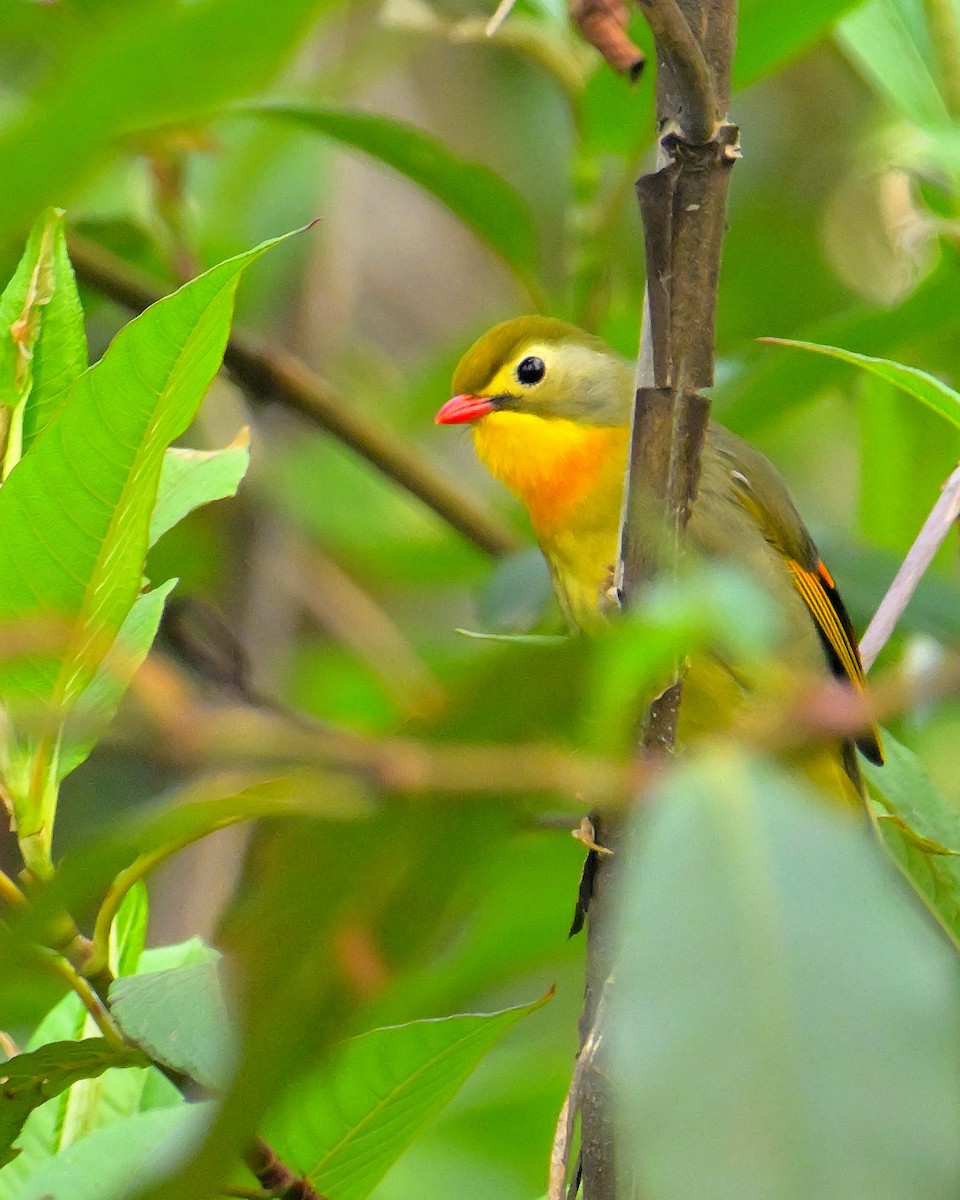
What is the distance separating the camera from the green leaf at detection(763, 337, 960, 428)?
3.08 ft

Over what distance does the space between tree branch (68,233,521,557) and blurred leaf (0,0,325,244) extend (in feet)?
5.64

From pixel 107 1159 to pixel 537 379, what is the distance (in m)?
1.54

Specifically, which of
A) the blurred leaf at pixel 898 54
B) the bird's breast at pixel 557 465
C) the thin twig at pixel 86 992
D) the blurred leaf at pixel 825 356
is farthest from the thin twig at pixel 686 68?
the bird's breast at pixel 557 465

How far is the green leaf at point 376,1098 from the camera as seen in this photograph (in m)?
0.99

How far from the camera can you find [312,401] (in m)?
2.21

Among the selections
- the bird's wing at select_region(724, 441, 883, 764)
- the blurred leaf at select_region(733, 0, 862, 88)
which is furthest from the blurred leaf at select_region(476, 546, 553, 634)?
the blurred leaf at select_region(733, 0, 862, 88)

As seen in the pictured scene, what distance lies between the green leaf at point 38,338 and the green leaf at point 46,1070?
1.24 feet

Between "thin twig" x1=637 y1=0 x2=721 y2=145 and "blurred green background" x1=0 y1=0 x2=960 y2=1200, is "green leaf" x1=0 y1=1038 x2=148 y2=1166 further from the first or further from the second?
"thin twig" x1=637 y1=0 x2=721 y2=145

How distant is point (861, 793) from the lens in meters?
2.21

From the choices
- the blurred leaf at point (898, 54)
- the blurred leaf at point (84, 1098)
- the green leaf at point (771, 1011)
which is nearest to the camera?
the green leaf at point (771, 1011)

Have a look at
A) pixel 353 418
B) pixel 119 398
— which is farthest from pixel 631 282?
pixel 119 398

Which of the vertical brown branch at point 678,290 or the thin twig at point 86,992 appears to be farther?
the thin twig at point 86,992

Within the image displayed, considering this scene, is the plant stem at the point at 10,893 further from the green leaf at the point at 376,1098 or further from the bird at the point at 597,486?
the bird at the point at 597,486

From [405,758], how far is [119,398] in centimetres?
44
